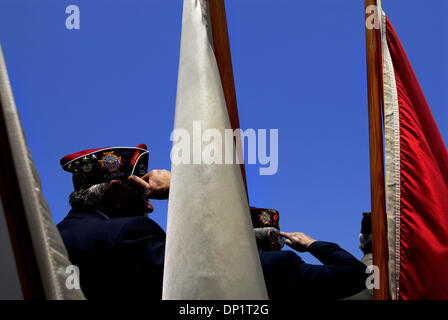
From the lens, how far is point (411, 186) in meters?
1.83

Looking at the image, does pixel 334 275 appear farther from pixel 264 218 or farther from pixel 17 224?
pixel 17 224

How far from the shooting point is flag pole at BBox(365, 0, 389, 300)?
1744 mm

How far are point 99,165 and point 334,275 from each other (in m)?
1.15

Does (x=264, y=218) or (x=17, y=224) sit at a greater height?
(x=17, y=224)

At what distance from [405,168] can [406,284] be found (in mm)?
469

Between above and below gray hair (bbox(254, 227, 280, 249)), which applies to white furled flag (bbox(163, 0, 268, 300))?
above

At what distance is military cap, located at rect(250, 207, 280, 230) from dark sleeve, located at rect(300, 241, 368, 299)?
55cm

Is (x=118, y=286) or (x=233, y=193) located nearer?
(x=233, y=193)

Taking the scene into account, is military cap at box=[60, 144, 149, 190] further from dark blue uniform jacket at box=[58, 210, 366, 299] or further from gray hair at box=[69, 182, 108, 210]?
dark blue uniform jacket at box=[58, 210, 366, 299]

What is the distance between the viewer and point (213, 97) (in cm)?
133

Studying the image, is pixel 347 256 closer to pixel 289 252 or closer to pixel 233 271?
pixel 289 252

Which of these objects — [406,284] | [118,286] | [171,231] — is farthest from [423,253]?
[118,286]

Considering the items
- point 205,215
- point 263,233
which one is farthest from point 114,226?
point 263,233

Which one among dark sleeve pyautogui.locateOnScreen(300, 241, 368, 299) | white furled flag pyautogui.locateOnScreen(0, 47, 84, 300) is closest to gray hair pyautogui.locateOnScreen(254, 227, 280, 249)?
dark sleeve pyautogui.locateOnScreen(300, 241, 368, 299)
